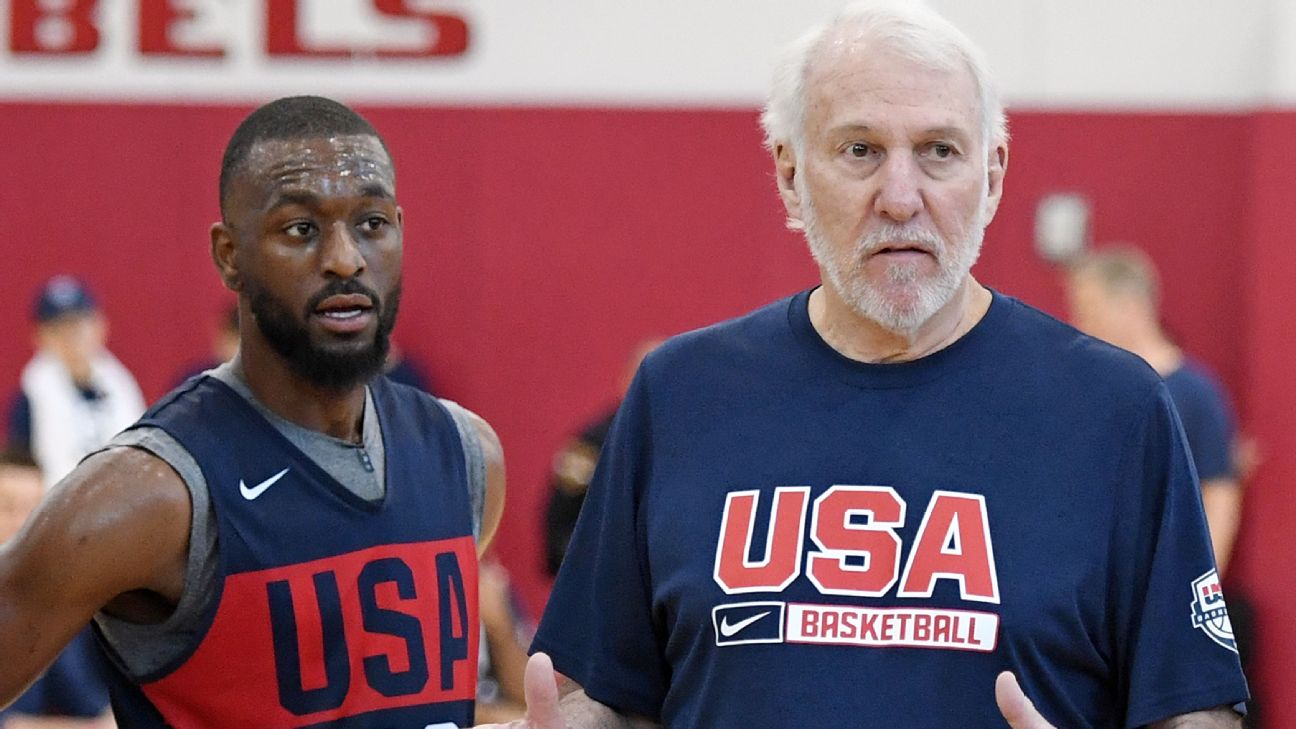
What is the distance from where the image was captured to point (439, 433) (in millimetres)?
3344

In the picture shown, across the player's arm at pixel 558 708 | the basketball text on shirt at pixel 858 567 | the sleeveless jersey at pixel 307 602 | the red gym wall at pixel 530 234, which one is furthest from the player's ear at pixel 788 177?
the red gym wall at pixel 530 234

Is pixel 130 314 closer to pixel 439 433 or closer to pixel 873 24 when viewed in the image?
pixel 439 433

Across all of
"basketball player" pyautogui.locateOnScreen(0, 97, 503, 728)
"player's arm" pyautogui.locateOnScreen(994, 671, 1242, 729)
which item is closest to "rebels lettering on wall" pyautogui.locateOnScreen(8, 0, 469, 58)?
"basketball player" pyautogui.locateOnScreen(0, 97, 503, 728)

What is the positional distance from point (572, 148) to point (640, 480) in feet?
20.7

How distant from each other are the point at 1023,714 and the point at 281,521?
4.24 ft

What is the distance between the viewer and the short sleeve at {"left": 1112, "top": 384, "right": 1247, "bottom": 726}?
2240 millimetres

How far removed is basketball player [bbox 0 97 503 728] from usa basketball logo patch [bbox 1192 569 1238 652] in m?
1.31

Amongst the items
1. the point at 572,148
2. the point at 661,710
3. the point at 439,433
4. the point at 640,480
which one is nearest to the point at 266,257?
the point at 439,433

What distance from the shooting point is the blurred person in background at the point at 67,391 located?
8.18 metres

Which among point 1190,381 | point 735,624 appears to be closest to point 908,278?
point 735,624

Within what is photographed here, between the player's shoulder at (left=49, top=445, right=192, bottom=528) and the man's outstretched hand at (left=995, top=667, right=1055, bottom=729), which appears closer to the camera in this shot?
the man's outstretched hand at (left=995, top=667, right=1055, bottom=729)

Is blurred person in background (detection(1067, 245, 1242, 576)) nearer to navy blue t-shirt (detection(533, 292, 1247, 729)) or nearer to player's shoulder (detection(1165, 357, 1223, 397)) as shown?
player's shoulder (detection(1165, 357, 1223, 397))

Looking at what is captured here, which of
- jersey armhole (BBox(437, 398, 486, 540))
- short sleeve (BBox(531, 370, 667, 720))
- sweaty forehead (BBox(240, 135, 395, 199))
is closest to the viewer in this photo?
short sleeve (BBox(531, 370, 667, 720))

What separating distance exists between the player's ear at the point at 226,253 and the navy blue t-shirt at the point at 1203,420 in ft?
14.1
